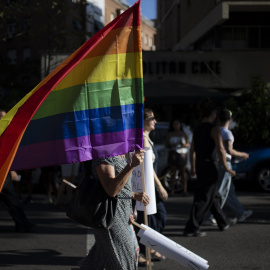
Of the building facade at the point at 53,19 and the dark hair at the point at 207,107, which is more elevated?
the building facade at the point at 53,19

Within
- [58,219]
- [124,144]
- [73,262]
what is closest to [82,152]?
[124,144]

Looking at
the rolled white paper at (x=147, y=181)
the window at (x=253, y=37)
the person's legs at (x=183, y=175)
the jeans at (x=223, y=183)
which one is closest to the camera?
the rolled white paper at (x=147, y=181)

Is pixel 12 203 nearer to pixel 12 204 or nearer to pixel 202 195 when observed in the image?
pixel 12 204

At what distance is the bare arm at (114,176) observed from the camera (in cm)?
412

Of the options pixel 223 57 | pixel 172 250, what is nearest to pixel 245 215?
pixel 172 250

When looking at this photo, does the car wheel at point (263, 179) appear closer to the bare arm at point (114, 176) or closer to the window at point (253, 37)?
the bare arm at point (114, 176)

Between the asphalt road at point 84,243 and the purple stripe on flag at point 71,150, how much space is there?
80.5 inches

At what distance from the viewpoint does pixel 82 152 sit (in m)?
4.29

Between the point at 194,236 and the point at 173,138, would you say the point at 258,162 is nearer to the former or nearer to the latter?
the point at 173,138

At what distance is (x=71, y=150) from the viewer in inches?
168

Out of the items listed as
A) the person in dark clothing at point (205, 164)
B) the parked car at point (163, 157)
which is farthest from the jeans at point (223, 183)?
the parked car at point (163, 157)

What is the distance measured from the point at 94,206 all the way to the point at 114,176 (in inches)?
10.2

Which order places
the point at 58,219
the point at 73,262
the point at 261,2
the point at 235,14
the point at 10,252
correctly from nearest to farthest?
the point at 73,262, the point at 10,252, the point at 58,219, the point at 261,2, the point at 235,14

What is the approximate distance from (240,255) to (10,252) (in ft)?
9.45
